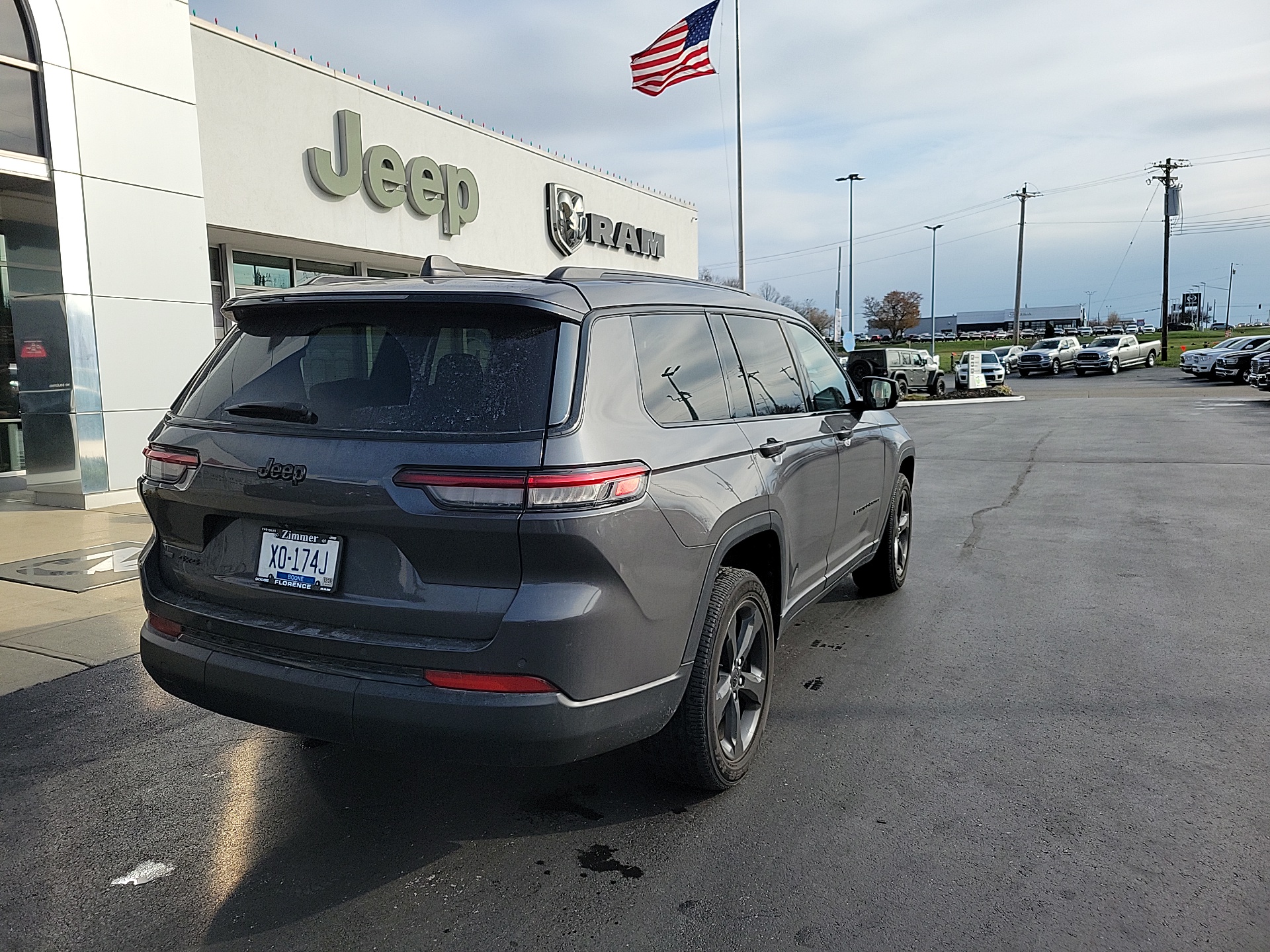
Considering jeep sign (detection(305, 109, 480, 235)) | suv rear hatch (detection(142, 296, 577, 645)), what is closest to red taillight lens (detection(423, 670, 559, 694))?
suv rear hatch (detection(142, 296, 577, 645))

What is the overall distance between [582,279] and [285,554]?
1317mm

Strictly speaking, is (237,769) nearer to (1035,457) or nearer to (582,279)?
(582,279)

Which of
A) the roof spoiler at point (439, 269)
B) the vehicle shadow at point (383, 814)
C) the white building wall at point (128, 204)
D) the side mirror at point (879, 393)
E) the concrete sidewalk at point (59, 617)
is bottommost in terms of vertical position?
the vehicle shadow at point (383, 814)

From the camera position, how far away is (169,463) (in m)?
3.14

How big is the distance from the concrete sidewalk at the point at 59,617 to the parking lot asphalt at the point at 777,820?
28 cm

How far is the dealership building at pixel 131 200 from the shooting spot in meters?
9.27

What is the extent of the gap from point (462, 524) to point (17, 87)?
31.0 feet

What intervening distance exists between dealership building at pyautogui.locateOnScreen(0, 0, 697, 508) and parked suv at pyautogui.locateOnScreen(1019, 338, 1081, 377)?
4167 cm

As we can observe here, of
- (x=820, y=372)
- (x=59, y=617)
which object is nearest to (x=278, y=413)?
(x=820, y=372)

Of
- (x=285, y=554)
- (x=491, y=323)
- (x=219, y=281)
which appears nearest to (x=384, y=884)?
(x=285, y=554)

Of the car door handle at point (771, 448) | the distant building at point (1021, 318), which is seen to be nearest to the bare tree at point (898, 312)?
the distant building at point (1021, 318)

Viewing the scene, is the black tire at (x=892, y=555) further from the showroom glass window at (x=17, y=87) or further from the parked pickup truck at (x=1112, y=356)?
the parked pickup truck at (x=1112, y=356)

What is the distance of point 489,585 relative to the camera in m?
2.61

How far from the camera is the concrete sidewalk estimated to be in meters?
4.91
